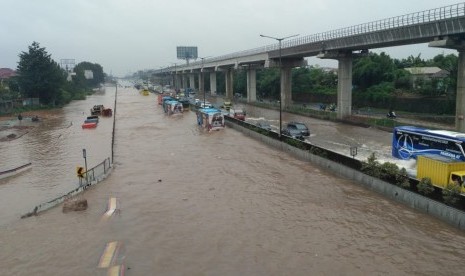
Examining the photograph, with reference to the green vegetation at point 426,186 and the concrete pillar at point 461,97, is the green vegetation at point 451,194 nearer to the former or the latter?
the green vegetation at point 426,186

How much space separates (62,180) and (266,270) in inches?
722

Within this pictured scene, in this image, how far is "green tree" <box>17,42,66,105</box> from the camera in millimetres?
85438

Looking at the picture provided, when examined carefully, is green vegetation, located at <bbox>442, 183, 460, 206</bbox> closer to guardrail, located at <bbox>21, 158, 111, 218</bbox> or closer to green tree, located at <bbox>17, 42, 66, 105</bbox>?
guardrail, located at <bbox>21, 158, 111, 218</bbox>

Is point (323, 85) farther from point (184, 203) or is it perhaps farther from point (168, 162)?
point (184, 203)

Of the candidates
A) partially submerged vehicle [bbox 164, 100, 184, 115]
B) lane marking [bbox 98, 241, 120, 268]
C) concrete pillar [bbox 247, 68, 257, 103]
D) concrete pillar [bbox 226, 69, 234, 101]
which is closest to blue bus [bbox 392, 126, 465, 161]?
lane marking [bbox 98, 241, 120, 268]

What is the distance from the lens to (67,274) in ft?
43.6

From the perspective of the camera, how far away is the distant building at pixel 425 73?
65.7m

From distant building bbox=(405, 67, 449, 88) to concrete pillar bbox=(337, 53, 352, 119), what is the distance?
59.5 feet

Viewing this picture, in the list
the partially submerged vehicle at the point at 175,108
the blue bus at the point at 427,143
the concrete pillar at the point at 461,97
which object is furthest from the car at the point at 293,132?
the partially submerged vehicle at the point at 175,108

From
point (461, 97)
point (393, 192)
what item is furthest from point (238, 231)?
point (461, 97)

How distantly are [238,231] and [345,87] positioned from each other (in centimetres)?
3980

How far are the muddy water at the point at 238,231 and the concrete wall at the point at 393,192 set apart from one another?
39 centimetres

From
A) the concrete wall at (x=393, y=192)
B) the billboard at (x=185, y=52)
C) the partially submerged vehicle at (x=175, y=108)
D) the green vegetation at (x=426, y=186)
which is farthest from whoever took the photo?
the billboard at (x=185, y=52)

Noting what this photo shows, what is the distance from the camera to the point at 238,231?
16.8m
